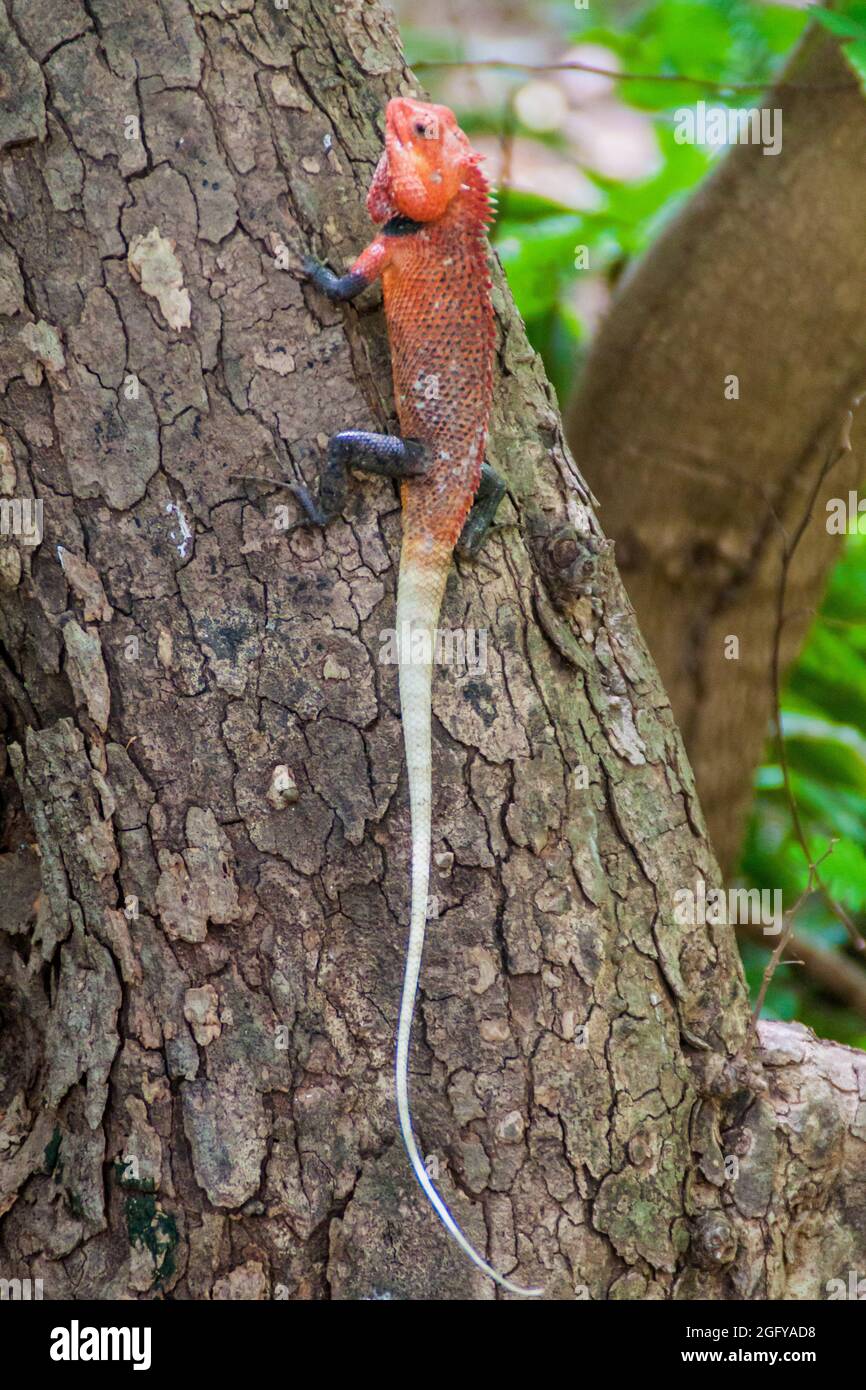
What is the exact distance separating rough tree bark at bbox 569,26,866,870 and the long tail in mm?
2461

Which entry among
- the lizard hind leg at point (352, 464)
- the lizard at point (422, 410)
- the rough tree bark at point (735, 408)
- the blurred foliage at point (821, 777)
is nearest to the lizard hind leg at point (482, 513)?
the lizard at point (422, 410)

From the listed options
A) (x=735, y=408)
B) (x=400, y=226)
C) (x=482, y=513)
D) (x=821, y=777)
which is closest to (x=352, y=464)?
(x=482, y=513)

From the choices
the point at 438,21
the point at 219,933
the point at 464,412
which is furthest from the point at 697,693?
the point at 438,21

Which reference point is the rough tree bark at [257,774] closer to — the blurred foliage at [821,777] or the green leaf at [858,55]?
the green leaf at [858,55]

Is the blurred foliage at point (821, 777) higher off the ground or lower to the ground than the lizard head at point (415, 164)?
lower

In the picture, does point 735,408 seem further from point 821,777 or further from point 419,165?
point 419,165

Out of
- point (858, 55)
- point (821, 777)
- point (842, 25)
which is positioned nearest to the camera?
point (858, 55)

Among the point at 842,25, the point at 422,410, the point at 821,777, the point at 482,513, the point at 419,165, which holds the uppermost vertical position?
the point at 842,25

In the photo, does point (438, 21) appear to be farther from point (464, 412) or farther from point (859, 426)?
point (464, 412)

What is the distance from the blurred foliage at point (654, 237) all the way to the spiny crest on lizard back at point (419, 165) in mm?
1899

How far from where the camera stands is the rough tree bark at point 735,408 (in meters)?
4.70

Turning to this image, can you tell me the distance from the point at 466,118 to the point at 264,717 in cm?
419

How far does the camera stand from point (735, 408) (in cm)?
490

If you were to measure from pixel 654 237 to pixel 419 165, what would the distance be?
8.36ft
